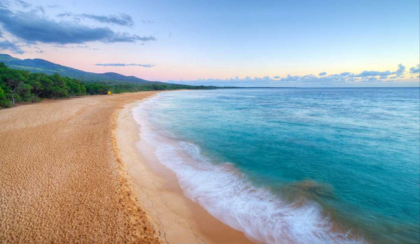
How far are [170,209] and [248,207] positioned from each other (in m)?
3.36

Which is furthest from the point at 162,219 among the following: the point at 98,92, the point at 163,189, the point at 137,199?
the point at 98,92

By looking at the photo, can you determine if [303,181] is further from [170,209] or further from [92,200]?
[92,200]

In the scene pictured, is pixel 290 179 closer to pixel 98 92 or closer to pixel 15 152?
pixel 15 152

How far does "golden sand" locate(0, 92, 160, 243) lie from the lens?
529cm

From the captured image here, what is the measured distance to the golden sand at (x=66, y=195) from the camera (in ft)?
17.3

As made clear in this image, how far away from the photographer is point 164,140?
53.5 feet

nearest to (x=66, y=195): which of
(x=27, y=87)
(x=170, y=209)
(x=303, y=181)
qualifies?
(x=170, y=209)

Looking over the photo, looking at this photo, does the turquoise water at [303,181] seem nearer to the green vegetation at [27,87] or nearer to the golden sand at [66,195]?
the golden sand at [66,195]

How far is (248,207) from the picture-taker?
7781 millimetres

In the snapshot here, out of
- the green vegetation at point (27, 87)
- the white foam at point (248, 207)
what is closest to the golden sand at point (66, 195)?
the white foam at point (248, 207)

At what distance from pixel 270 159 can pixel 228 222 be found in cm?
733

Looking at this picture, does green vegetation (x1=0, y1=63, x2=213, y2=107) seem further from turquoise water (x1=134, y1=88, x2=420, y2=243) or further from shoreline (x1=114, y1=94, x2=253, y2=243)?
shoreline (x1=114, y1=94, x2=253, y2=243)

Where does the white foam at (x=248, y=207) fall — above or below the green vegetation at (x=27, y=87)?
below

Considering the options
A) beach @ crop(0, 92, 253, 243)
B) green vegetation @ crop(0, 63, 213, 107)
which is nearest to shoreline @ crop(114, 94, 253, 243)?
beach @ crop(0, 92, 253, 243)
